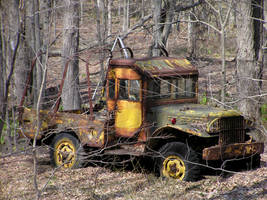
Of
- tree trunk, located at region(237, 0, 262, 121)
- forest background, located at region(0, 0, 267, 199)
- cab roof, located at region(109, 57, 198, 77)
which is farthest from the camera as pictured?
tree trunk, located at region(237, 0, 262, 121)

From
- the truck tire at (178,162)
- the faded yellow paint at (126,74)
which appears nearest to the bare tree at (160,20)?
the faded yellow paint at (126,74)

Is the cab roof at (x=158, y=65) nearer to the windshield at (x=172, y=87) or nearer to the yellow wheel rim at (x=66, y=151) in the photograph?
the windshield at (x=172, y=87)

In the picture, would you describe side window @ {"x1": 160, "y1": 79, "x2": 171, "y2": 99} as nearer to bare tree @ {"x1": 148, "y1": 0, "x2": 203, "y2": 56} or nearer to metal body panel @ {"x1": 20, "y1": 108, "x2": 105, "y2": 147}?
metal body panel @ {"x1": 20, "y1": 108, "x2": 105, "y2": 147}

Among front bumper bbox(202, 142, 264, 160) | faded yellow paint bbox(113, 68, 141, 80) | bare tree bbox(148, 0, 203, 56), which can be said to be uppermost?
bare tree bbox(148, 0, 203, 56)

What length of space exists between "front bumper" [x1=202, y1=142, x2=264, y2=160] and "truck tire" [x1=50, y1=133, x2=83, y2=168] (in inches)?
106

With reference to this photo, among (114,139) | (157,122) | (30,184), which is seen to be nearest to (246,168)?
(157,122)

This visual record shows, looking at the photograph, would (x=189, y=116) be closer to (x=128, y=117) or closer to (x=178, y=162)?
(x=178, y=162)

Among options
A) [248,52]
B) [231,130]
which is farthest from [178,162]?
[248,52]

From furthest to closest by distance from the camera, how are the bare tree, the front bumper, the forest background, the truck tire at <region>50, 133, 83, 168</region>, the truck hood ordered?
1. the bare tree
2. the truck tire at <region>50, 133, 83, 168</region>
3. the truck hood
4. the front bumper
5. the forest background

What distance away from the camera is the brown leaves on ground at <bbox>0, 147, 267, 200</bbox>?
681 cm

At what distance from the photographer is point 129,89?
7898mm

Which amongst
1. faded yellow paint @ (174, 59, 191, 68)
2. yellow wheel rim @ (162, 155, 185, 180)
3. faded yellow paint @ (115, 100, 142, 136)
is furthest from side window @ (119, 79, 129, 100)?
yellow wheel rim @ (162, 155, 185, 180)

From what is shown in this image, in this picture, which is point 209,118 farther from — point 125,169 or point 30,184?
point 30,184

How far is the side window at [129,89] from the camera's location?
7.79 meters
